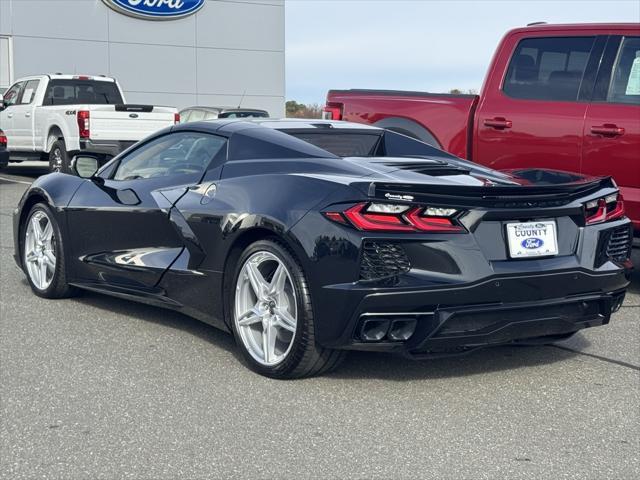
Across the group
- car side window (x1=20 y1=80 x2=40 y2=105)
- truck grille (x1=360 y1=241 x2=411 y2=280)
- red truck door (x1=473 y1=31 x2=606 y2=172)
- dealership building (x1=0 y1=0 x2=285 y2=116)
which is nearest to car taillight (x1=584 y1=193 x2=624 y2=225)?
truck grille (x1=360 y1=241 x2=411 y2=280)

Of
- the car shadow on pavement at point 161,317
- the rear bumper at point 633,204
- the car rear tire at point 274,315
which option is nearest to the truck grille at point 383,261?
the car rear tire at point 274,315

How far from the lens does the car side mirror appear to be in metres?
6.84

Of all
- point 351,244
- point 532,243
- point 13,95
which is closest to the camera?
point 351,244

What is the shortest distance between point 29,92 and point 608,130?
45.1 ft

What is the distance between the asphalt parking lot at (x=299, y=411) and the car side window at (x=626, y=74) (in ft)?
7.19

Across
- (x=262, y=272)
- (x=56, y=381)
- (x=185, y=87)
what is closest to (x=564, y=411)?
(x=262, y=272)

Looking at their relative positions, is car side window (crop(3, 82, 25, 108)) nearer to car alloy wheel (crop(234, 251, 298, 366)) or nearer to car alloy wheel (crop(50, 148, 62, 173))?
car alloy wheel (crop(50, 148, 62, 173))

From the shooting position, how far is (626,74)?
7566 mm

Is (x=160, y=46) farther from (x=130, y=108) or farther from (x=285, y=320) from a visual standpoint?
(x=285, y=320)

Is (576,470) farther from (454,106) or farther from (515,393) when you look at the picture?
(454,106)

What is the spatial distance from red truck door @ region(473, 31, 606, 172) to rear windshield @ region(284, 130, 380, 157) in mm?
2297

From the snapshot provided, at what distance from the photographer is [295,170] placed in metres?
5.09

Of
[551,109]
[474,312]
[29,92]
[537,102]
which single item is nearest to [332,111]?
[537,102]

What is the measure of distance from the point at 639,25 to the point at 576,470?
4.85 meters
